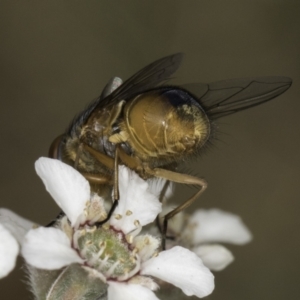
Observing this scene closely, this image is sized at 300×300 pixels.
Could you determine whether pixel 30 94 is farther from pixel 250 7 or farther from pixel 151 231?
pixel 151 231

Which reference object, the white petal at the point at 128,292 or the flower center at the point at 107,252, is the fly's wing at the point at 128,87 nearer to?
the flower center at the point at 107,252

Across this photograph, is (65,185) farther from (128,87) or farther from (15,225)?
(128,87)

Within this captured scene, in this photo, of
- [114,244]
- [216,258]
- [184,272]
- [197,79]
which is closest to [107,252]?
[114,244]

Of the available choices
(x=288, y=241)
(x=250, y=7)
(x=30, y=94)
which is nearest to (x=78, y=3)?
(x=30, y=94)

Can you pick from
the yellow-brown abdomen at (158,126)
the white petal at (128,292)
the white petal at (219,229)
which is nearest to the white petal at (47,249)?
the white petal at (128,292)

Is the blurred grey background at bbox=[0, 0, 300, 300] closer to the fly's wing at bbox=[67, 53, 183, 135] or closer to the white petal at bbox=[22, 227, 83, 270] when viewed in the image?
the fly's wing at bbox=[67, 53, 183, 135]
